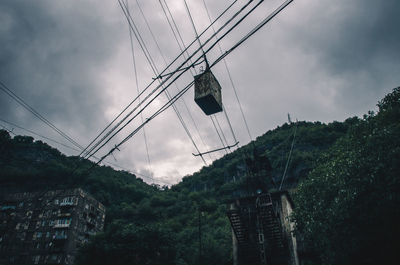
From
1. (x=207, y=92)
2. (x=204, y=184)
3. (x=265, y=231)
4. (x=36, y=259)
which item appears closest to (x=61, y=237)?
(x=36, y=259)

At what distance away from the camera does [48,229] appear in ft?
159

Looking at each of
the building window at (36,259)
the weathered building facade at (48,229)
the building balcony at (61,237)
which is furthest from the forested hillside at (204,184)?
the building window at (36,259)

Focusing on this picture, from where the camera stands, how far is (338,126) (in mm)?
72000

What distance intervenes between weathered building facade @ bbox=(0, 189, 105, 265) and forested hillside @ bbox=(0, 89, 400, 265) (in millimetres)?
7917

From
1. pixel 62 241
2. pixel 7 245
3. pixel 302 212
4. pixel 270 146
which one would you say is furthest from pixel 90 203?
pixel 270 146

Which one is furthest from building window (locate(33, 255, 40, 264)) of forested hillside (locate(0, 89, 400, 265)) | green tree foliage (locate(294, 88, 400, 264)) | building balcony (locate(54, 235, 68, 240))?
green tree foliage (locate(294, 88, 400, 264))

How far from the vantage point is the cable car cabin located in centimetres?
756

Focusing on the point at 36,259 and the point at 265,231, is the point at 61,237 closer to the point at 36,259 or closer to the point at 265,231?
the point at 36,259

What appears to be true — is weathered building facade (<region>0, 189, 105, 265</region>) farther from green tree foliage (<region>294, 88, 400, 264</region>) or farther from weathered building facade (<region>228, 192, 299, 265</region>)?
green tree foliage (<region>294, 88, 400, 264</region>)

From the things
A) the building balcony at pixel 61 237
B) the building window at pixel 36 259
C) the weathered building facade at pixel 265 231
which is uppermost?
the building balcony at pixel 61 237

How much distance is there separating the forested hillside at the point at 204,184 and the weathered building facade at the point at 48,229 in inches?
312

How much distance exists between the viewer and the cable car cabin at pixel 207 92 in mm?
7562

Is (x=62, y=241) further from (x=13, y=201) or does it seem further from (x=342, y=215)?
(x=342, y=215)

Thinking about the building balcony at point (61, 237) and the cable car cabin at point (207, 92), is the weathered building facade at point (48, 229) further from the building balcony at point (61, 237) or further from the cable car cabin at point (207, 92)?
the cable car cabin at point (207, 92)
